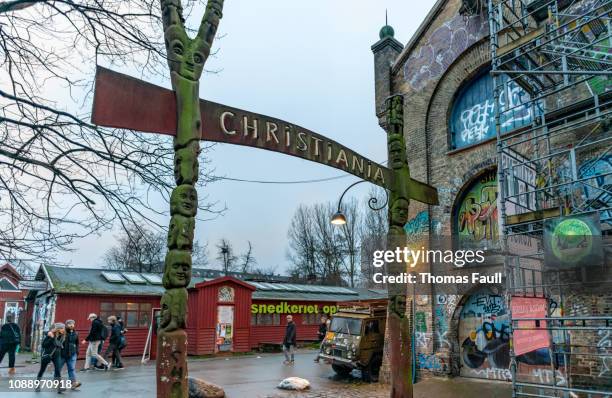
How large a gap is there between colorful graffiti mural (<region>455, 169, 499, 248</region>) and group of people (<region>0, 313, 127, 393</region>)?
10.5 metres

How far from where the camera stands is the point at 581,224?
7.34m

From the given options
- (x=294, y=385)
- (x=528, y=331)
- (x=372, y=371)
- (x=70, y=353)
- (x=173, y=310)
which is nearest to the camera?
(x=173, y=310)

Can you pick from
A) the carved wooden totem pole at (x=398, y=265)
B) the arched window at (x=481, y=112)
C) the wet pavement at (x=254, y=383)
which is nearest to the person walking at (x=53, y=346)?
A: the wet pavement at (x=254, y=383)

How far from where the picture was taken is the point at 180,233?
13.5 feet

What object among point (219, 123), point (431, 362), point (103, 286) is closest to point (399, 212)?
point (219, 123)

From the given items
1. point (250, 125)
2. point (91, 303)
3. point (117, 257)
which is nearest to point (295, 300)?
point (91, 303)

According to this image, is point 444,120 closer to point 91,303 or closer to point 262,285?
point 91,303

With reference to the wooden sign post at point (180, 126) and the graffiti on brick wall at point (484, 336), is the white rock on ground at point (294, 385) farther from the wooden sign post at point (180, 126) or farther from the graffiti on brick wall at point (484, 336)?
the wooden sign post at point (180, 126)

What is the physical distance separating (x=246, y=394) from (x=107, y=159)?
7.13 m

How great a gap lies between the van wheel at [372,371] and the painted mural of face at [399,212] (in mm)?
9337

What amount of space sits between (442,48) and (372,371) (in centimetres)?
993

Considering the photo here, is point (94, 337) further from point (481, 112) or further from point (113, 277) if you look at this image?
point (481, 112)

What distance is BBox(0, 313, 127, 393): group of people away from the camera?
11922mm

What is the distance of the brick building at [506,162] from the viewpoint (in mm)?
8695
